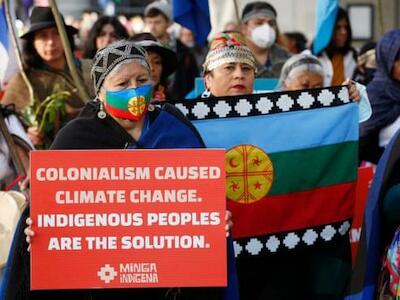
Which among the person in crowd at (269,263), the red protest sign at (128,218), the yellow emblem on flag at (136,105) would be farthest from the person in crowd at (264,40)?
the red protest sign at (128,218)

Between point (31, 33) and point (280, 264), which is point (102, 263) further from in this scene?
point (31, 33)

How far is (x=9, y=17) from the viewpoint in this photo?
8094 millimetres

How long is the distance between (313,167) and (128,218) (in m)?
1.62

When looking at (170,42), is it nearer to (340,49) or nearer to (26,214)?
(340,49)

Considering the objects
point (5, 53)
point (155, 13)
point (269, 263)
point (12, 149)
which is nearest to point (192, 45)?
point (155, 13)

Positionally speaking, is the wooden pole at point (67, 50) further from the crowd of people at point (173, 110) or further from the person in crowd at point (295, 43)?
the person in crowd at point (295, 43)

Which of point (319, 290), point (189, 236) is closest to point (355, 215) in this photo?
point (319, 290)

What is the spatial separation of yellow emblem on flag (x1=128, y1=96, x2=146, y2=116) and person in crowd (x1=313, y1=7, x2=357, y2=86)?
530 cm

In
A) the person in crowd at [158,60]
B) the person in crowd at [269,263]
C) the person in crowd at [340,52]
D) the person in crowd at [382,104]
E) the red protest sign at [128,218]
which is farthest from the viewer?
the person in crowd at [340,52]

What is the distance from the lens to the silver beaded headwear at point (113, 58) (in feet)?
17.3

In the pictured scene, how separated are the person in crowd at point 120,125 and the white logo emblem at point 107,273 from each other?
0.27 m

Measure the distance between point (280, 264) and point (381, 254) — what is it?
0.84 meters

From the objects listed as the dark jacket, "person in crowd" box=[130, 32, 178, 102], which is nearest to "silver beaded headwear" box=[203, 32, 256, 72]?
"person in crowd" box=[130, 32, 178, 102]

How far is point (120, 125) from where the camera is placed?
17.4 feet
